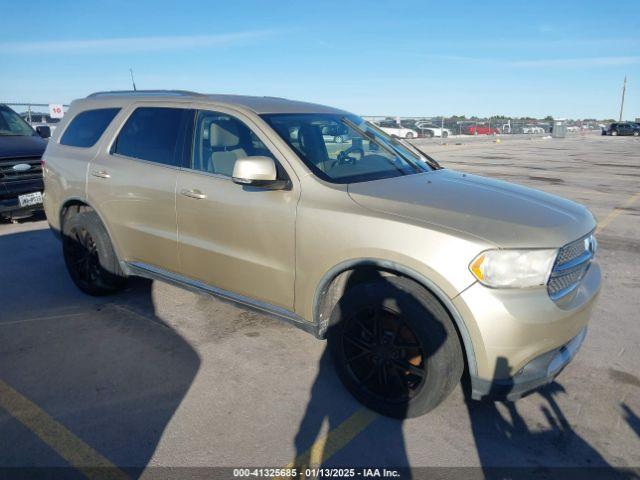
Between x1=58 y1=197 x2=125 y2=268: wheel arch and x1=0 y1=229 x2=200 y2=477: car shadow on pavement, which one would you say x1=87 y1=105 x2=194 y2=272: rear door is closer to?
x1=58 y1=197 x2=125 y2=268: wheel arch

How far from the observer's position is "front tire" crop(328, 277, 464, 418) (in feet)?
8.56

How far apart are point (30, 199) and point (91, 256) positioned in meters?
3.63

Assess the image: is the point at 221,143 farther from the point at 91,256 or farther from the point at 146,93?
the point at 91,256

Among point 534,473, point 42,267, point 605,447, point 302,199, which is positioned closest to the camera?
point 534,473

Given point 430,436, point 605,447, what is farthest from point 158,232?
point 605,447

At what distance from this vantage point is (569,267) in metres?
2.69

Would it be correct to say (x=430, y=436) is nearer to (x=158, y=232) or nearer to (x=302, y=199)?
(x=302, y=199)

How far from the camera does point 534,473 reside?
245cm

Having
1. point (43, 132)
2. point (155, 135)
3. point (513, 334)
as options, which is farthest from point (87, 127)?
point (43, 132)

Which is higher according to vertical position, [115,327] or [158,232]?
[158,232]

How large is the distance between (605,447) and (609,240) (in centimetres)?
504

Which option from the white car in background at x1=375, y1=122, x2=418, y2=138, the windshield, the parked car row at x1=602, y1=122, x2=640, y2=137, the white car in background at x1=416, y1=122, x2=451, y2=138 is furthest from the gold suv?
the parked car row at x1=602, y1=122, x2=640, y2=137

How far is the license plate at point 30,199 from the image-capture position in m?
7.24

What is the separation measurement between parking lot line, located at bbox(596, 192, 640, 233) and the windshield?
374 inches
